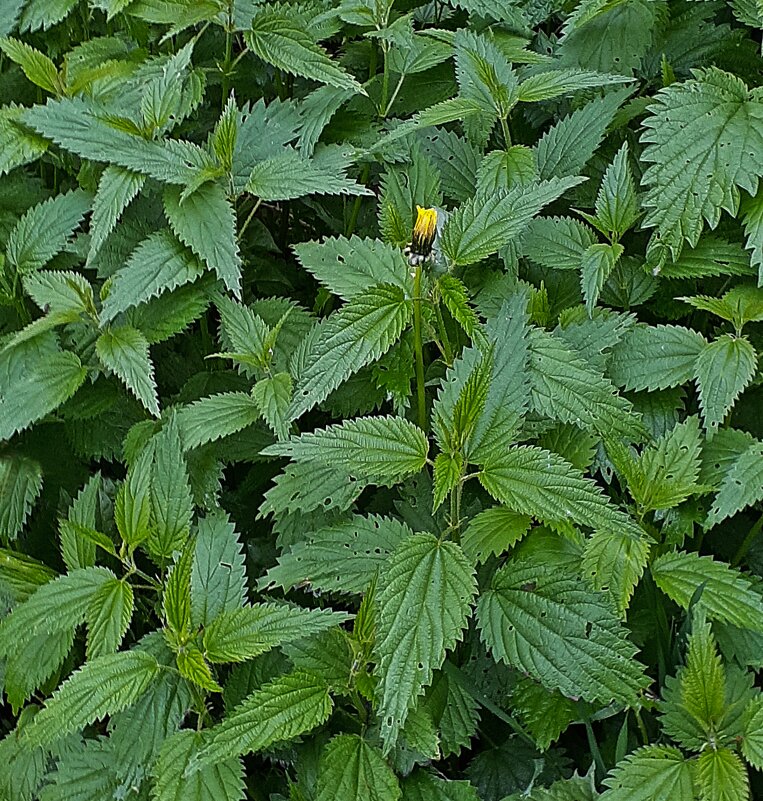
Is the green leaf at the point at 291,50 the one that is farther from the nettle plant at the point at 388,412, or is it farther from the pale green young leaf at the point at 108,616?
the pale green young leaf at the point at 108,616

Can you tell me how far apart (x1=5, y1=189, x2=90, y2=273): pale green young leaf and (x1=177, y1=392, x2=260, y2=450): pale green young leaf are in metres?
0.59

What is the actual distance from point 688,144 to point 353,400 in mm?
857

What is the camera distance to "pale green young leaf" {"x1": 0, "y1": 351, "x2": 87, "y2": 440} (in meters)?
1.81

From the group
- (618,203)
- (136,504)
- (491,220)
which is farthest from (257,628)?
(618,203)

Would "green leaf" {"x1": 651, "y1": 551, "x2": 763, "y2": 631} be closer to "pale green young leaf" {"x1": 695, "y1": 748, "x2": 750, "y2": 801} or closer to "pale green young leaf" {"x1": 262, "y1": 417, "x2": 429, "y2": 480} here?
"pale green young leaf" {"x1": 695, "y1": 748, "x2": 750, "y2": 801}

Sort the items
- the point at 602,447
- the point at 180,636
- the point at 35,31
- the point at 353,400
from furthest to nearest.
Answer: the point at 35,31 < the point at 353,400 < the point at 602,447 < the point at 180,636

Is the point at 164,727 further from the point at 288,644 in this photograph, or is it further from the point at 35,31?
the point at 35,31

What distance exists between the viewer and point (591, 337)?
1705mm

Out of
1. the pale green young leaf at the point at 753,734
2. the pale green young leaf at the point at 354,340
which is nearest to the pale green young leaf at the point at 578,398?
the pale green young leaf at the point at 354,340

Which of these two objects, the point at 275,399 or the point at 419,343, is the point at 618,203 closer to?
the point at 419,343

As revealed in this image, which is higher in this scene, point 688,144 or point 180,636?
point 688,144

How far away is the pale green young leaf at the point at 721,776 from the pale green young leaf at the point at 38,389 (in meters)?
1.37

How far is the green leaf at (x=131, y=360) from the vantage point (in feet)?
5.75

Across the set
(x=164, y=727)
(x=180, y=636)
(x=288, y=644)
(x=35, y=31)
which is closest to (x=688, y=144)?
(x=288, y=644)
